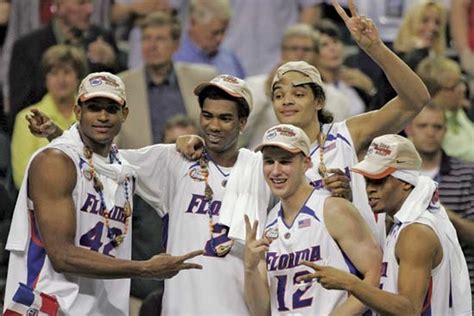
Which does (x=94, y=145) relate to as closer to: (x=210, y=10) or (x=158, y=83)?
(x=158, y=83)

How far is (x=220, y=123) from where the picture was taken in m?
9.64

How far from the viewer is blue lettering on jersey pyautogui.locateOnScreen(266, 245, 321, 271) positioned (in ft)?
30.7

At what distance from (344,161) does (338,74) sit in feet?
14.0

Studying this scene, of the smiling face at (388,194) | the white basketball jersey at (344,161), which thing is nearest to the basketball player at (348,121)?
the white basketball jersey at (344,161)

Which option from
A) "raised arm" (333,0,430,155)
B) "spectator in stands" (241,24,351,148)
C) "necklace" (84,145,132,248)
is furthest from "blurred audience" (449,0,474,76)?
"necklace" (84,145,132,248)

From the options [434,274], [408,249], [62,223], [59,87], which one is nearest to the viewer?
[408,249]

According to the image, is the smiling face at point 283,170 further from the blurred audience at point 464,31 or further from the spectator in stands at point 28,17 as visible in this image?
the blurred audience at point 464,31

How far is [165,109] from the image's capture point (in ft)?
43.0

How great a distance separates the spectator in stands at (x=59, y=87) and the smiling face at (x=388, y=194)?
3.62 metres

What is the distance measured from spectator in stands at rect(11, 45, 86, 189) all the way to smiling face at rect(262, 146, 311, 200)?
3340 mm

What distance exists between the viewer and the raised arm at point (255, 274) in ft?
30.2

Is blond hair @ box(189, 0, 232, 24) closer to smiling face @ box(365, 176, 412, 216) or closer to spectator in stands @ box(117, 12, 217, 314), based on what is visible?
spectator in stands @ box(117, 12, 217, 314)

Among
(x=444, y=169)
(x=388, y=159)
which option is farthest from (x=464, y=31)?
(x=388, y=159)

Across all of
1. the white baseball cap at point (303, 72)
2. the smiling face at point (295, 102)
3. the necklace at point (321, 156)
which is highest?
the white baseball cap at point (303, 72)
